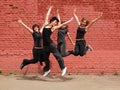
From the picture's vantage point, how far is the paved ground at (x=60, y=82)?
11000 millimetres

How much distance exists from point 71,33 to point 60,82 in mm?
2571

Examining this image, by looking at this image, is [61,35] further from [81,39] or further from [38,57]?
[38,57]

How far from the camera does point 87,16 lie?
14.4m

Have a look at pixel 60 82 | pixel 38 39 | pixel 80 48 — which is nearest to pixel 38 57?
pixel 38 39

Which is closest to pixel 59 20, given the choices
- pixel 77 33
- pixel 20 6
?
pixel 77 33

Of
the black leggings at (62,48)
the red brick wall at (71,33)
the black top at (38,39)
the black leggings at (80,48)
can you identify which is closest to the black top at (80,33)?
the black leggings at (80,48)

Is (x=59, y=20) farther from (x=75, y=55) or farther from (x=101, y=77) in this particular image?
(x=101, y=77)

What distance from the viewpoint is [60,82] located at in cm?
1224

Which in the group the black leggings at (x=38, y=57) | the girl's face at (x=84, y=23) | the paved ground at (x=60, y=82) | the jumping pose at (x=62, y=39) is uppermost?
the girl's face at (x=84, y=23)

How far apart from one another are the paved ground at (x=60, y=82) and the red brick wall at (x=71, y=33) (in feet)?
1.84

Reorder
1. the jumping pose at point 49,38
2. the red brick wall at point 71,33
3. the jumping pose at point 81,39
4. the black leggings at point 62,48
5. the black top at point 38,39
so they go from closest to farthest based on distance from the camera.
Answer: the jumping pose at point 49,38 → the black top at point 38,39 → the black leggings at point 62,48 → the jumping pose at point 81,39 → the red brick wall at point 71,33

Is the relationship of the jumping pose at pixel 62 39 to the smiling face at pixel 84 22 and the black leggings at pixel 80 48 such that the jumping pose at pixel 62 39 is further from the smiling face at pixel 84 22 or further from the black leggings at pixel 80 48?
the smiling face at pixel 84 22

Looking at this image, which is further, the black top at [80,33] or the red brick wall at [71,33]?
the red brick wall at [71,33]

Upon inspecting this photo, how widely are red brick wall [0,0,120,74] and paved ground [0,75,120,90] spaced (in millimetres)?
560
